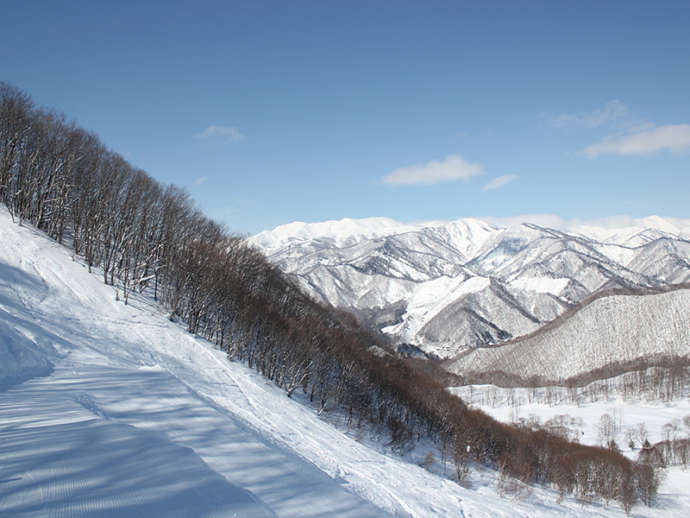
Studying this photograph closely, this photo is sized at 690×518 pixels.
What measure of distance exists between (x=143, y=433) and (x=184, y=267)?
3053 centimetres

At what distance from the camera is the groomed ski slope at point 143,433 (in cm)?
745

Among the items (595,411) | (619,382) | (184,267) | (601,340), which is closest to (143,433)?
(184,267)

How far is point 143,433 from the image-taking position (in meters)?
9.98

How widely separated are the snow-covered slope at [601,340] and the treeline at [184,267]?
5183 inches

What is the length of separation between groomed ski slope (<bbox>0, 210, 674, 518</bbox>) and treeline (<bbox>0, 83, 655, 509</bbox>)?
20.1ft

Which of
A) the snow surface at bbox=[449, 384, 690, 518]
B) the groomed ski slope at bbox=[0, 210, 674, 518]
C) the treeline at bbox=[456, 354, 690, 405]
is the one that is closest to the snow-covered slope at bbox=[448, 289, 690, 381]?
the treeline at bbox=[456, 354, 690, 405]

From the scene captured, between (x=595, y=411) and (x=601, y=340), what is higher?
Result: (x=601, y=340)

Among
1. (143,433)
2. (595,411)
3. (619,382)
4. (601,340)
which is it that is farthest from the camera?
(601,340)

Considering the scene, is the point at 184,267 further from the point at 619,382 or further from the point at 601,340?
the point at 601,340

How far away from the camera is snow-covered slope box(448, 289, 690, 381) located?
168 meters

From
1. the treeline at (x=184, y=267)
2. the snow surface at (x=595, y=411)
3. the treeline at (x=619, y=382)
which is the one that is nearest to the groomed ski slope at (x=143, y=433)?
the treeline at (x=184, y=267)

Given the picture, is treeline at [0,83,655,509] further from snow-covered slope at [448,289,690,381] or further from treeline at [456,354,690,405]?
snow-covered slope at [448,289,690,381]

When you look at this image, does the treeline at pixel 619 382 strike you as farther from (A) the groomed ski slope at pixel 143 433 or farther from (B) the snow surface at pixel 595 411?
(A) the groomed ski slope at pixel 143 433

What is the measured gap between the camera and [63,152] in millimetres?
42781
